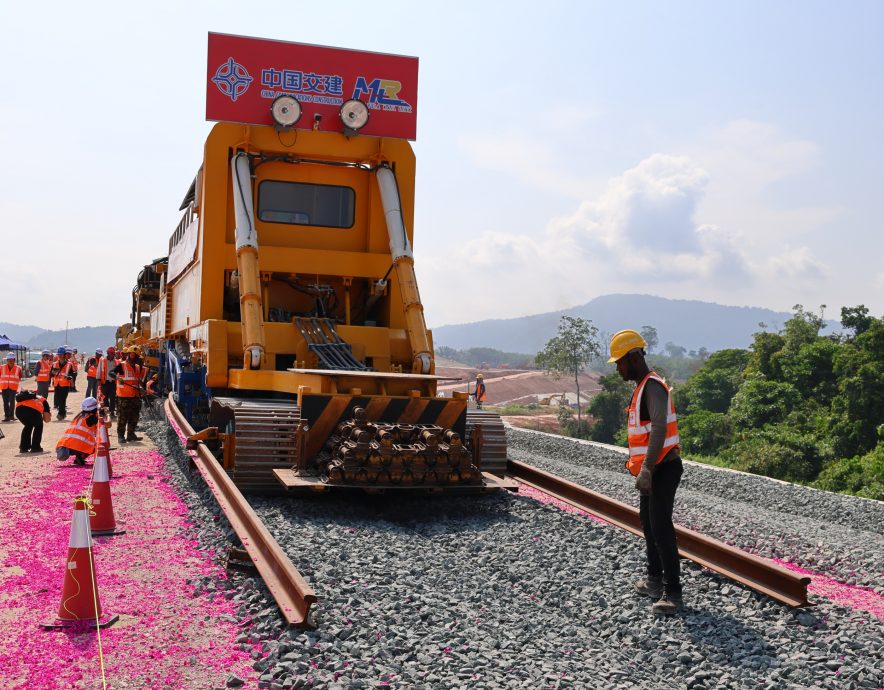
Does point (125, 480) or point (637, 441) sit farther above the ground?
point (637, 441)

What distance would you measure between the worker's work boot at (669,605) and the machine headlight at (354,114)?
6913mm

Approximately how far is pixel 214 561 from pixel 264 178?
5.50 metres

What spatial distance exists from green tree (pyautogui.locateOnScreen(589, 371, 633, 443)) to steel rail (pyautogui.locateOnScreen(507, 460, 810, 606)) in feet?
123

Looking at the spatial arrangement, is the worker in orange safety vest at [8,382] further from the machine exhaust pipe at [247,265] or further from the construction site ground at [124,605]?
the machine exhaust pipe at [247,265]

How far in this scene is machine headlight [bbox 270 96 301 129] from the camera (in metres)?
9.67

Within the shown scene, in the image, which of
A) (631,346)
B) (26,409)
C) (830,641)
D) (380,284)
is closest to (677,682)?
(830,641)

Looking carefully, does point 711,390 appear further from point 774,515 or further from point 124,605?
point 124,605

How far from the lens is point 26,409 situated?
40.4 ft

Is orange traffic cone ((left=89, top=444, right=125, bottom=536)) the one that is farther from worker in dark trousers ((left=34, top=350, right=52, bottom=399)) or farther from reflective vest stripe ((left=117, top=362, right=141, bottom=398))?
worker in dark trousers ((left=34, top=350, right=52, bottom=399))

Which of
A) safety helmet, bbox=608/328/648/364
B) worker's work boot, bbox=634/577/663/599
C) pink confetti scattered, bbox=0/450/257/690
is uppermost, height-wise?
safety helmet, bbox=608/328/648/364

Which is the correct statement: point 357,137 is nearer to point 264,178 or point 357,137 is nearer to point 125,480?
point 264,178

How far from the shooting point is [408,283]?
9.45m

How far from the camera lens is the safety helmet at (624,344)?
5.37 m

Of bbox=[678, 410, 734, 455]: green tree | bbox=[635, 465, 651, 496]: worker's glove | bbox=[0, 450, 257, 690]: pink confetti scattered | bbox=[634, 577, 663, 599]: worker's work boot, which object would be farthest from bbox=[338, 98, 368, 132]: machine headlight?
bbox=[678, 410, 734, 455]: green tree
